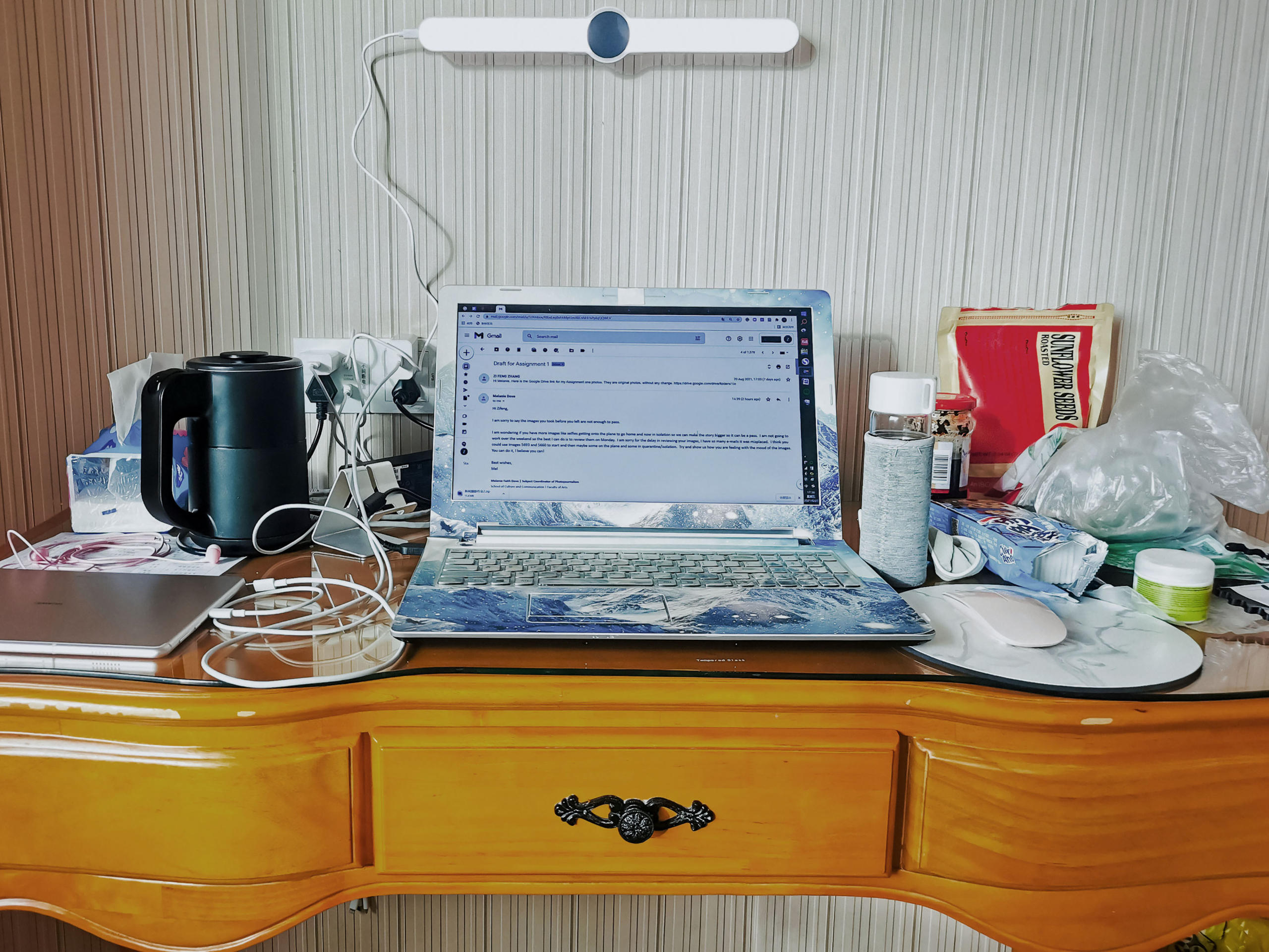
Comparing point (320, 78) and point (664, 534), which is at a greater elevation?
point (320, 78)

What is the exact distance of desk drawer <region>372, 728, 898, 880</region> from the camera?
65 cm

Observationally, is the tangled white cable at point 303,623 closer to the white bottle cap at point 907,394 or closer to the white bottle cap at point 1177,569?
the white bottle cap at point 907,394

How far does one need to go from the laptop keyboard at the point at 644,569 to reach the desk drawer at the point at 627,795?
0.50 feet

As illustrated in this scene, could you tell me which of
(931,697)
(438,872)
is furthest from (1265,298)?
(438,872)

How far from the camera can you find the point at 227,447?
87 cm

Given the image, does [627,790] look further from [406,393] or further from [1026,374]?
[1026,374]

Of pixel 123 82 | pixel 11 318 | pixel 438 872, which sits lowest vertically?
pixel 438 872

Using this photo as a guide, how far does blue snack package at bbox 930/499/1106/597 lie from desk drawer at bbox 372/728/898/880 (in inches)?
10.5

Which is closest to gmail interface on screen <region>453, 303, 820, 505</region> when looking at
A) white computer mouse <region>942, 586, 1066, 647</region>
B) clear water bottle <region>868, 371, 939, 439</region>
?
clear water bottle <region>868, 371, 939, 439</region>

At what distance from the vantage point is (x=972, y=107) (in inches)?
42.6

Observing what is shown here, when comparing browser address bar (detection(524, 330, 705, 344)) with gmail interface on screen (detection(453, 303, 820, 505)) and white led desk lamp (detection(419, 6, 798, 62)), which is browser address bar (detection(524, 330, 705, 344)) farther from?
white led desk lamp (detection(419, 6, 798, 62))

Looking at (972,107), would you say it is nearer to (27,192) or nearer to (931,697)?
(931,697)

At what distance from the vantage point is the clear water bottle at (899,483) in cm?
79

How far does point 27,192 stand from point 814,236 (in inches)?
37.5
